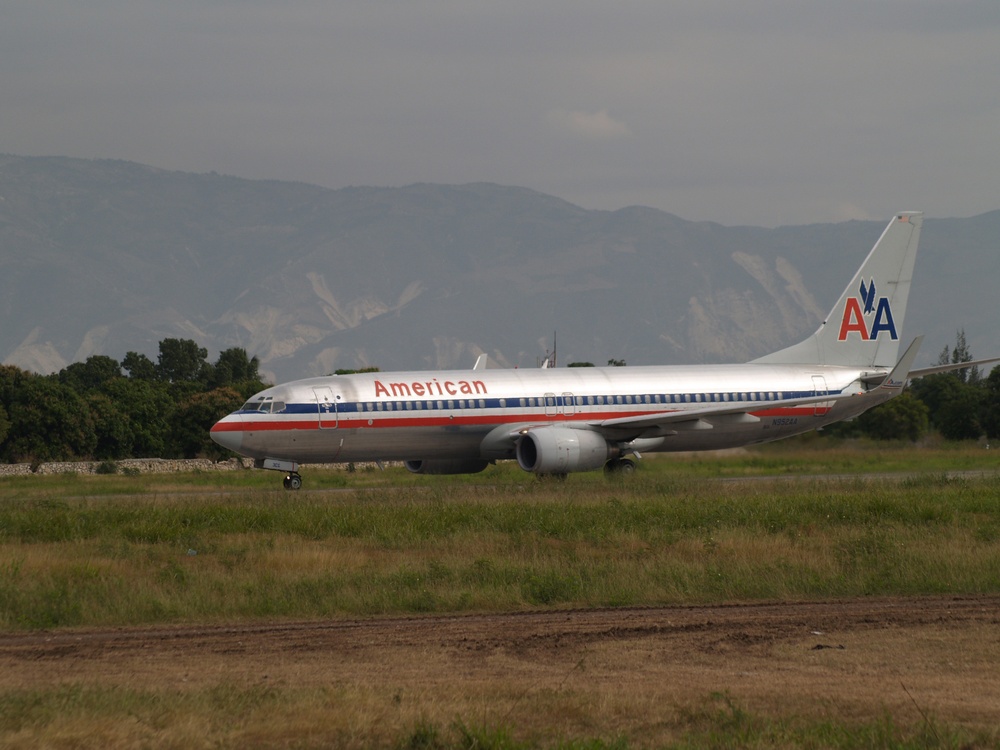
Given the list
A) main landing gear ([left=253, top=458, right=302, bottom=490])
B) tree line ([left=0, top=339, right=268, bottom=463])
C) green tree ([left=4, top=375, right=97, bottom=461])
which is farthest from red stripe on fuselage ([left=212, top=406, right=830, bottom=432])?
green tree ([left=4, top=375, right=97, bottom=461])

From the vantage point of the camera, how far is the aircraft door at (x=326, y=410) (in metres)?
35.9

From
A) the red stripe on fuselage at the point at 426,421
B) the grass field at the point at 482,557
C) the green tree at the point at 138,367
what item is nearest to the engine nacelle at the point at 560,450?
the red stripe on fuselage at the point at 426,421

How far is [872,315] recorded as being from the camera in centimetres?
→ 4450

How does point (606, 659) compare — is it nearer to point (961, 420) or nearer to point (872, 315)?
point (872, 315)

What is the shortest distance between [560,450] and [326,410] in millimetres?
6430

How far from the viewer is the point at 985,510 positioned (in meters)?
26.0

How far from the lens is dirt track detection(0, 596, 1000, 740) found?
1146 cm

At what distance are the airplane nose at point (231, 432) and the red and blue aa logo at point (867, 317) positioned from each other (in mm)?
20348

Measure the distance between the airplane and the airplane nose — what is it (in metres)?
0.04

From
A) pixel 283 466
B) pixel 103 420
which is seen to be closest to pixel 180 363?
pixel 103 420

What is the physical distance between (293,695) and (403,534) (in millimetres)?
11259

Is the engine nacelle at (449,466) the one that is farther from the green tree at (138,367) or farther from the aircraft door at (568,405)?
the green tree at (138,367)

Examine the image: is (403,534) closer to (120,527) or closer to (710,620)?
(120,527)

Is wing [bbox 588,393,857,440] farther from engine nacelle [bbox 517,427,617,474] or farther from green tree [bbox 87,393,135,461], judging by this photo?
green tree [bbox 87,393,135,461]
